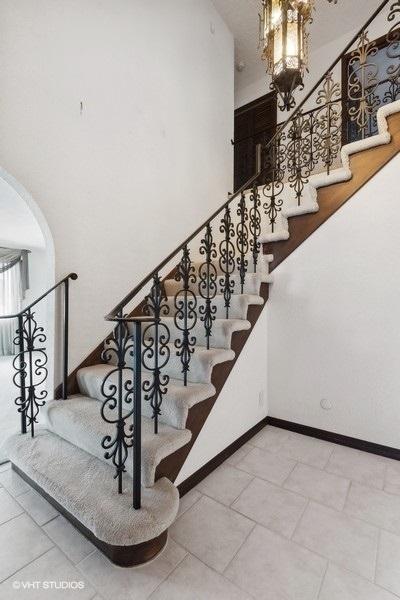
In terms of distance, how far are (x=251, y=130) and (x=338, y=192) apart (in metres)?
3.55

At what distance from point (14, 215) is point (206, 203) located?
2747mm

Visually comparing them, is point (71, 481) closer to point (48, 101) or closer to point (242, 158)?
point (48, 101)

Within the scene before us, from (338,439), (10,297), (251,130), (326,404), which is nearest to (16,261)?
(10,297)

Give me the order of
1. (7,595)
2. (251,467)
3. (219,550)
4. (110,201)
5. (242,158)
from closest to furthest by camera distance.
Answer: (7,595)
(219,550)
(251,467)
(110,201)
(242,158)

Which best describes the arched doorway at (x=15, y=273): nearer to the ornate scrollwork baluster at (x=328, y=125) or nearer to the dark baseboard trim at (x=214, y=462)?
the dark baseboard trim at (x=214, y=462)

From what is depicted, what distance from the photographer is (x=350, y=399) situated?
2.44 metres

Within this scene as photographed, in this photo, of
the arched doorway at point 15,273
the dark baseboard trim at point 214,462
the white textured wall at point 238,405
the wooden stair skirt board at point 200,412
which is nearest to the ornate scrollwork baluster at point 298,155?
the white textured wall at point 238,405

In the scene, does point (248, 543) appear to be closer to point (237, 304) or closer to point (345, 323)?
point (237, 304)

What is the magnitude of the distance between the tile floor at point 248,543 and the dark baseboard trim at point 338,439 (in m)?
0.18

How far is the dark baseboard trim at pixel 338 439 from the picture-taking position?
2.28m

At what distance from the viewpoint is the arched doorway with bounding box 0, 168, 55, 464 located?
87.7 inches

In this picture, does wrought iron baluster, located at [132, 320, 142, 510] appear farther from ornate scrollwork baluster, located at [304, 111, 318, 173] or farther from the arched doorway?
ornate scrollwork baluster, located at [304, 111, 318, 173]

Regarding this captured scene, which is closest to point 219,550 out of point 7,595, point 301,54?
point 7,595

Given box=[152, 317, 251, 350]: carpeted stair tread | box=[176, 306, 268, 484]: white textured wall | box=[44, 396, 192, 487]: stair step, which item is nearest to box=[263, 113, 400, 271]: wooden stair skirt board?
box=[176, 306, 268, 484]: white textured wall
